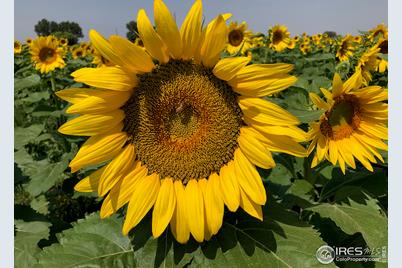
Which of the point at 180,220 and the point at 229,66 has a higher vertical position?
the point at 229,66

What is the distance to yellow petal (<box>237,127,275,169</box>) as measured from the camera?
153 centimetres

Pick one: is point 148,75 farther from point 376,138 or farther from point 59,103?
point 59,103

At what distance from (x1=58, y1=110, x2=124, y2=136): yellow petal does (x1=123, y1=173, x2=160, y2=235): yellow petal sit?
274mm

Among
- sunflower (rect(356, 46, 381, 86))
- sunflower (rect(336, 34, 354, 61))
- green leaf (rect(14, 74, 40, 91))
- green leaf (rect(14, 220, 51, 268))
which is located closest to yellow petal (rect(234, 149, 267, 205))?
green leaf (rect(14, 220, 51, 268))

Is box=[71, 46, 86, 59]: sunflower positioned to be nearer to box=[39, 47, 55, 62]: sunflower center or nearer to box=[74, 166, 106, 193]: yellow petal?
box=[39, 47, 55, 62]: sunflower center

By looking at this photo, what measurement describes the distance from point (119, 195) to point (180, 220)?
0.30m

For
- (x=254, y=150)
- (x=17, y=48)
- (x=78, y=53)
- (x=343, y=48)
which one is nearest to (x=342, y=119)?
(x=254, y=150)

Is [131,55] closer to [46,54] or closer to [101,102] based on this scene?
[101,102]

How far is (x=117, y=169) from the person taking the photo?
1659mm

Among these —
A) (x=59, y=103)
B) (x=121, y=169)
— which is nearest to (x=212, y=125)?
(x=121, y=169)

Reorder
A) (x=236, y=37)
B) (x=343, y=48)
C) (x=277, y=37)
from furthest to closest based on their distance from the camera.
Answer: (x=277, y=37) < (x=236, y=37) < (x=343, y=48)

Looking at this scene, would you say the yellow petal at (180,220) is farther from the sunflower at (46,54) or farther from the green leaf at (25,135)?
the sunflower at (46,54)

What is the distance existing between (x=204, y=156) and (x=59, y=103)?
4276 mm

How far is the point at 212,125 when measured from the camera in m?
1.66
